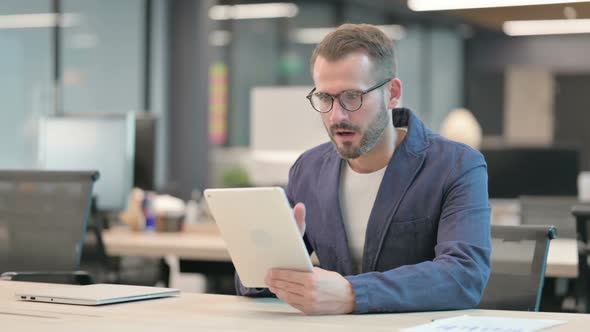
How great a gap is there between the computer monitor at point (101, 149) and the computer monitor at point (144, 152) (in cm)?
22

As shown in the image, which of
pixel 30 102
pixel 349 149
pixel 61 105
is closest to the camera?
pixel 349 149

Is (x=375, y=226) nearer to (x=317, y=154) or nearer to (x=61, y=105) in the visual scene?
(x=317, y=154)

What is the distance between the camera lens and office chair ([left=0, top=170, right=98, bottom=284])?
12.6 ft

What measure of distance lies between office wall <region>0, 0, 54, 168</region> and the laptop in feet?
19.2

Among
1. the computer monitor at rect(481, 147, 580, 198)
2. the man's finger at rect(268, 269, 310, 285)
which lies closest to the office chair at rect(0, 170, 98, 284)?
the man's finger at rect(268, 269, 310, 285)

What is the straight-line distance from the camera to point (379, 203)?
8.71 ft

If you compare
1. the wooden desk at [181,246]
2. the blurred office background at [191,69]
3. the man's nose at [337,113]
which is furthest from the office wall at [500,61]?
the man's nose at [337,113]

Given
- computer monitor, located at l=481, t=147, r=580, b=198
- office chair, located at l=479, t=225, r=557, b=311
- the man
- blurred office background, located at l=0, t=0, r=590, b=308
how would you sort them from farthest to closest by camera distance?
computer monitor, located at l=481, t=147, r=580, b=198
blurred office background, located at l=0, t=0, r=590, b=308
office chair, located at l=479, t=225, r=557, b=311
the man

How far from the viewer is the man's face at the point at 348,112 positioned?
2.52 meters

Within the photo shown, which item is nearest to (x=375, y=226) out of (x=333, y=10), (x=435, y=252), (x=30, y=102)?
(x=435, y=252)

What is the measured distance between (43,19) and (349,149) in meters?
6.82

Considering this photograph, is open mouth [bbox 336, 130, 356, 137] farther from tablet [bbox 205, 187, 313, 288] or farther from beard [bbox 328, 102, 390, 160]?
tablet [bbox 205, 187, 313, 288]

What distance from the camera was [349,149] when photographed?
2566 mm

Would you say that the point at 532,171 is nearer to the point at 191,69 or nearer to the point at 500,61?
the point at 191,69
